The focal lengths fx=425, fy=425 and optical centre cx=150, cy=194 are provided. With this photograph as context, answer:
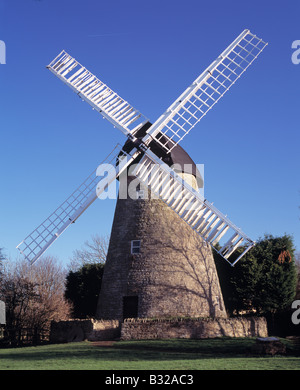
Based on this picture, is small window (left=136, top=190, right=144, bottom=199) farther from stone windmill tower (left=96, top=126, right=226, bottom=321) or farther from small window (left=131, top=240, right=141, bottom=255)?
small window (left=131, top=240, right=141, bottom=255)

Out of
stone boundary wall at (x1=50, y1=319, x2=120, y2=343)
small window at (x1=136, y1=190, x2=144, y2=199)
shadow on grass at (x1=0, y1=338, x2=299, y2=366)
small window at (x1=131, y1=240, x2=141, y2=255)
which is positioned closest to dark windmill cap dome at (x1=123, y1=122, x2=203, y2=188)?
small window at (x1=136, y1=190, x2=144, y2=199)

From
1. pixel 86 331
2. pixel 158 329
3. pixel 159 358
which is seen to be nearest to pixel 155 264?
pixel 158 329

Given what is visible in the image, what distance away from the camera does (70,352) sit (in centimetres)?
1384

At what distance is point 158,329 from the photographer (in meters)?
17.1

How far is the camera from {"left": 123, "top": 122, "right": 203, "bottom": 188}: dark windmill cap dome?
18125mm

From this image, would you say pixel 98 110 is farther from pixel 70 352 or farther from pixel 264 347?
pixel 264 347

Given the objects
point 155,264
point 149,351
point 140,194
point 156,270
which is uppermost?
point 140,194

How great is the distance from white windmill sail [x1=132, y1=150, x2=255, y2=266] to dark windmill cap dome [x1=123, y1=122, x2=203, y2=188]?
46 centimetres

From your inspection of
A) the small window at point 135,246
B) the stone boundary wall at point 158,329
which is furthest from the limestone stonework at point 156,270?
the stone boundary wall at point 158,329

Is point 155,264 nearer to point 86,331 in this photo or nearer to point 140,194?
point 140,194

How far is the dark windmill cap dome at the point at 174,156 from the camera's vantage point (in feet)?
59.5

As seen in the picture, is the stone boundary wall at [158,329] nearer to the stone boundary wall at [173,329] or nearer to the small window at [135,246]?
the stone boundary wall at [173,329]

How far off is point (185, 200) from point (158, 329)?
5379 mm
